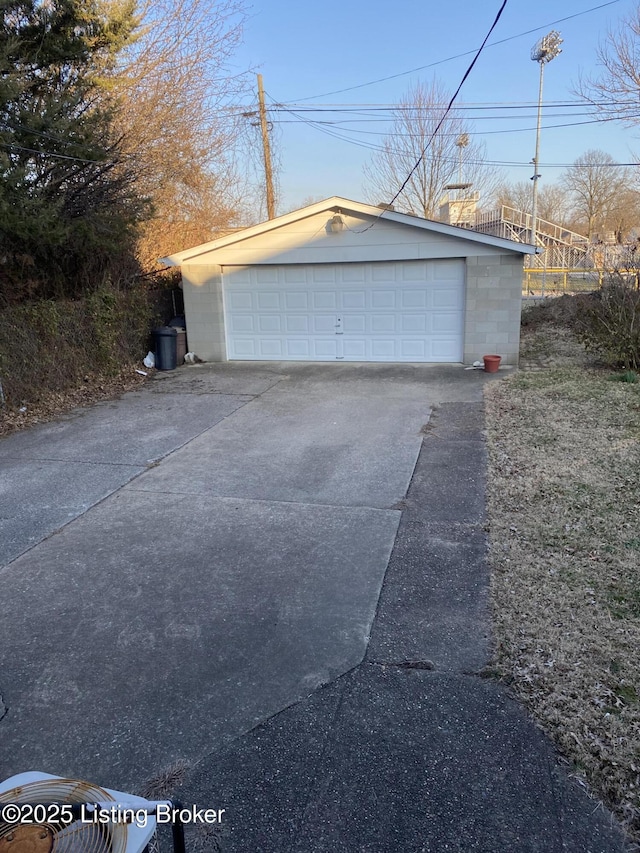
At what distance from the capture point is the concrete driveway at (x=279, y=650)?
211 cm

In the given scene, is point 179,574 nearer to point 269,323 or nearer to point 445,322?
point 445,322

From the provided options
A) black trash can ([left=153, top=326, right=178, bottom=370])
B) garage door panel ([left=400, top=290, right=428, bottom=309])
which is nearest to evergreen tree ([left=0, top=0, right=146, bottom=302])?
black trash can ([left=153, top=326, right=178, bottom=370])

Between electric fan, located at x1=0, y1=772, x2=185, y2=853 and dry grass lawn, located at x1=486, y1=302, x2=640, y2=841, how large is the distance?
169cm

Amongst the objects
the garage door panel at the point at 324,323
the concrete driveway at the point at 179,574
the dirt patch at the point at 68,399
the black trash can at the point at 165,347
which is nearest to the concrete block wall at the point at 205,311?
the black trash can at the point at 165,347

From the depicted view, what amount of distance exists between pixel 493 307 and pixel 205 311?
6056mm

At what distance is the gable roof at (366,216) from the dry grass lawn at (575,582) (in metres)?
4.49

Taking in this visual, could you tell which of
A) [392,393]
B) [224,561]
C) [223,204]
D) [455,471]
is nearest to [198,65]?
[223,204]

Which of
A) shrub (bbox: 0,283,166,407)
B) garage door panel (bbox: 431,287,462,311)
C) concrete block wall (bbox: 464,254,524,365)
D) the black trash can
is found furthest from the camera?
the black trash can

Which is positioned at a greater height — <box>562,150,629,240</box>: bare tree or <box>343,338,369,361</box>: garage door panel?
<box>562,150,629,240</box>: bare tree

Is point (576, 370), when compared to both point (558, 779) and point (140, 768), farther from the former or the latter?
point (140, 768)

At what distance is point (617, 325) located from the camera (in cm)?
990

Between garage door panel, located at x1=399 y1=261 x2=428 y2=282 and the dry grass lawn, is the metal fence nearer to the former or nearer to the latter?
garage door panel, located at x1=399 y1=261 x2=428 y2=282

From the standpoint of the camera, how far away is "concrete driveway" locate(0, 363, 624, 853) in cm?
211

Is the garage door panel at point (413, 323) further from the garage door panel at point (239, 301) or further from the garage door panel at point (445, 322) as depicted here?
the garage door panel at point (239, 301)
